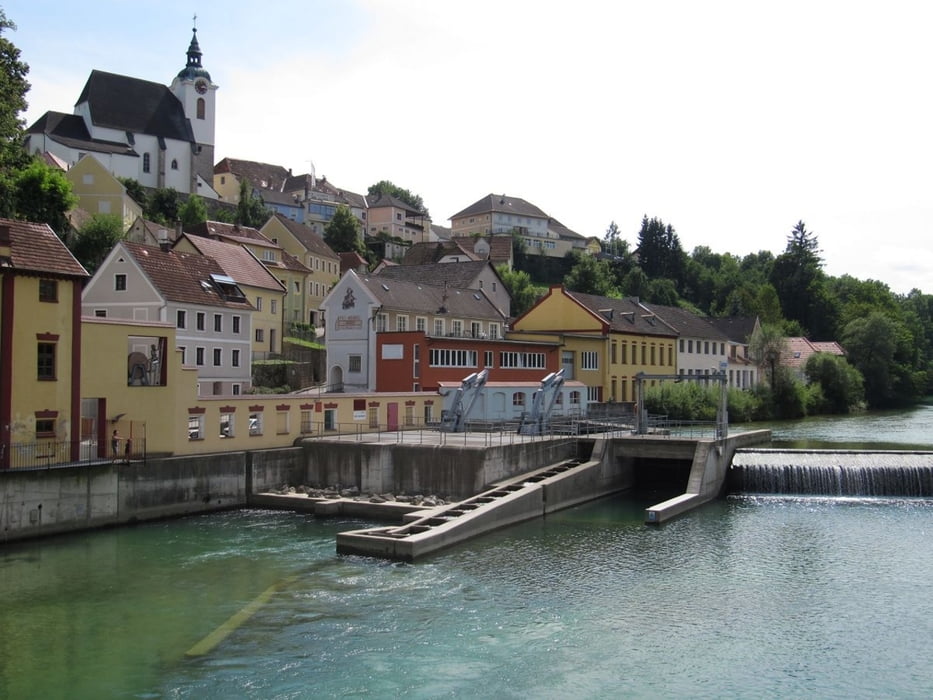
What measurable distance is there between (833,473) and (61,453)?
30.7m

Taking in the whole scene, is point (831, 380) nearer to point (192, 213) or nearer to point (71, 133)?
point (192, 213)

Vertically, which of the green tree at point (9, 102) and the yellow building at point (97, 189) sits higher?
the yellow building at point (97, 189)

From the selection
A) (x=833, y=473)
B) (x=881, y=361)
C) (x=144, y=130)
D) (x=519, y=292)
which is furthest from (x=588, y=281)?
(x=833, y=473)

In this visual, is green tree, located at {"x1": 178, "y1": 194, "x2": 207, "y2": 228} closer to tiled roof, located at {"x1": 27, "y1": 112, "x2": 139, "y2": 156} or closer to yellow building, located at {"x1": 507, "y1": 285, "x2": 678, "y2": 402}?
tiled roof, located at {"x1": 27, "y1": 112, "x2": 139, "y2": 156}

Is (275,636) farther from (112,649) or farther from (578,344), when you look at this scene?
(578,344)

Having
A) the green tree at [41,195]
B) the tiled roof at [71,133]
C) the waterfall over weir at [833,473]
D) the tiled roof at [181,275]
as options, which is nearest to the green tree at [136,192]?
the tiled roof at [71,133]

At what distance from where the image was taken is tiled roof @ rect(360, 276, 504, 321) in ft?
178

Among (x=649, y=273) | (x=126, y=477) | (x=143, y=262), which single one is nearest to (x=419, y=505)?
(x=126, y=477)

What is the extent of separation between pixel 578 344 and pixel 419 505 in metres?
→ 32.4

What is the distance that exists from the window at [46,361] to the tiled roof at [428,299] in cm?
2459

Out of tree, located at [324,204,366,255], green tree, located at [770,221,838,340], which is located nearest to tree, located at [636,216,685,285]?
green tree, located at [770,221,838,340]

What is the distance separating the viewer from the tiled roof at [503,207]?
13900cm

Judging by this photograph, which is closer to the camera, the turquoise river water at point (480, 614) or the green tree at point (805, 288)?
the turquoise river water at point (480, 614)

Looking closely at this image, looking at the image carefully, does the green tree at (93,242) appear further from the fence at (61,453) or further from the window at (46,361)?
the window at (46,361)
